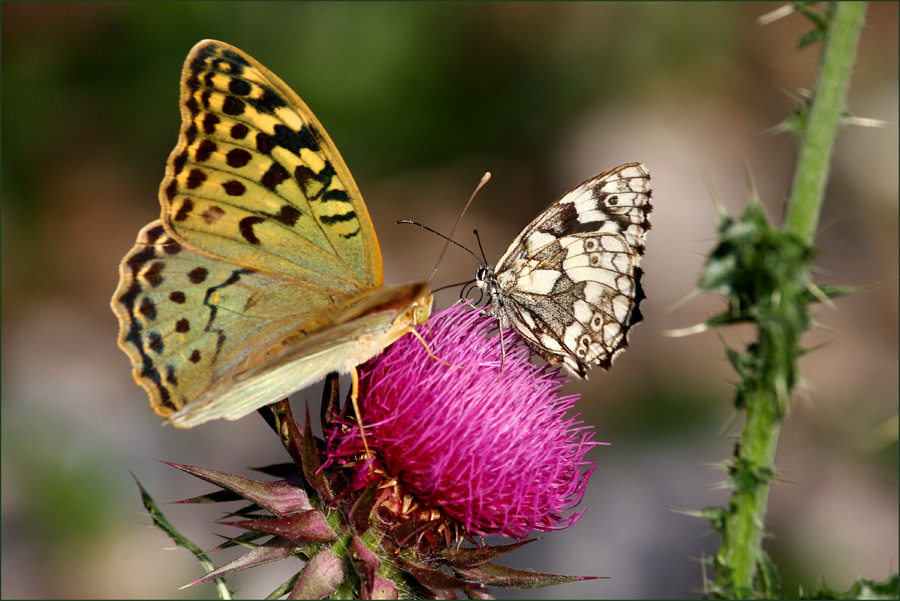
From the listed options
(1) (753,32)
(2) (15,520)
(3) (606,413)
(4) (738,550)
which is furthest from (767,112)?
(2) (15,520)

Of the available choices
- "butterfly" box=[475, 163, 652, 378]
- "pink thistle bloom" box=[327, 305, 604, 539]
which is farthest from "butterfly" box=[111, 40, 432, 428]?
"butterfly" box=[475, 163, 652, 378]

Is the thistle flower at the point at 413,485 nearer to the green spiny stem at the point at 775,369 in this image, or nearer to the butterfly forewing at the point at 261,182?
the butterfly forewing at the point at 261,182

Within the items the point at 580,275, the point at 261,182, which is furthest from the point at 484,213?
the point at 261,182

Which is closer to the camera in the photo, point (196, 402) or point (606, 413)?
point (196, 402)

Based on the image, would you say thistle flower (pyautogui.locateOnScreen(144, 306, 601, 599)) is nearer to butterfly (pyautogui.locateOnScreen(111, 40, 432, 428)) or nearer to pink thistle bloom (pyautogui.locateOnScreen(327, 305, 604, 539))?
pink thistle bloom (pyautogui.locateOnScreen(327, 305, 604, 539))

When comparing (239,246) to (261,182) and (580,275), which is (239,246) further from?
(580,275)

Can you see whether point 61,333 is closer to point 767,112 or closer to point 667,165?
point 667,165

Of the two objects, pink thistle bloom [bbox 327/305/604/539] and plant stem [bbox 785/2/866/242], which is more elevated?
plant stem [bbox 785/2/866/242]
